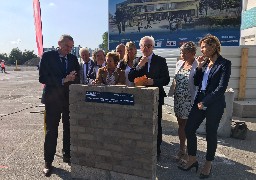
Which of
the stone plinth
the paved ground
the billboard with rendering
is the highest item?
the billboard with rendering

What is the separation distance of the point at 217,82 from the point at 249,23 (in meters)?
18.7

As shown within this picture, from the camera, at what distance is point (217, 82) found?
3.62 m

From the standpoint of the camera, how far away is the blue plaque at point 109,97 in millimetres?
3337

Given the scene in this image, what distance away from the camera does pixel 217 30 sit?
14.8 metres

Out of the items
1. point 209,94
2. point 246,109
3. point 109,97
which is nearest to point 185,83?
point 209,94

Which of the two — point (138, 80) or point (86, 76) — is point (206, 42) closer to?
point (138, 80)

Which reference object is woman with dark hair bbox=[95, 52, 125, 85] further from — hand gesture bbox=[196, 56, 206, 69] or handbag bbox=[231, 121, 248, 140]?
handbag bbox=[231, 121, 248, 140]

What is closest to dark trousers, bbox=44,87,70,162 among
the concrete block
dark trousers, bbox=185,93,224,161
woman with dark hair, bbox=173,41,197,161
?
woman with dark hair, bbox=173,41,197,161

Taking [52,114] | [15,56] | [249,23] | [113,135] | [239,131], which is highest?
[249,23]

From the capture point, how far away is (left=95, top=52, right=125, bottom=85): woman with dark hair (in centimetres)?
399

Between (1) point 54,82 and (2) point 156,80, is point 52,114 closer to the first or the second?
(1) point 54,82

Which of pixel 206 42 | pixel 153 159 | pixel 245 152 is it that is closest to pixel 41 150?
pixel 153 159

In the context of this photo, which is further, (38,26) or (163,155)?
(38,26)

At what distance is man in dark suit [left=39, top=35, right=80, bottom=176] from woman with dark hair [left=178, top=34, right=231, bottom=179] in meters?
1.90
